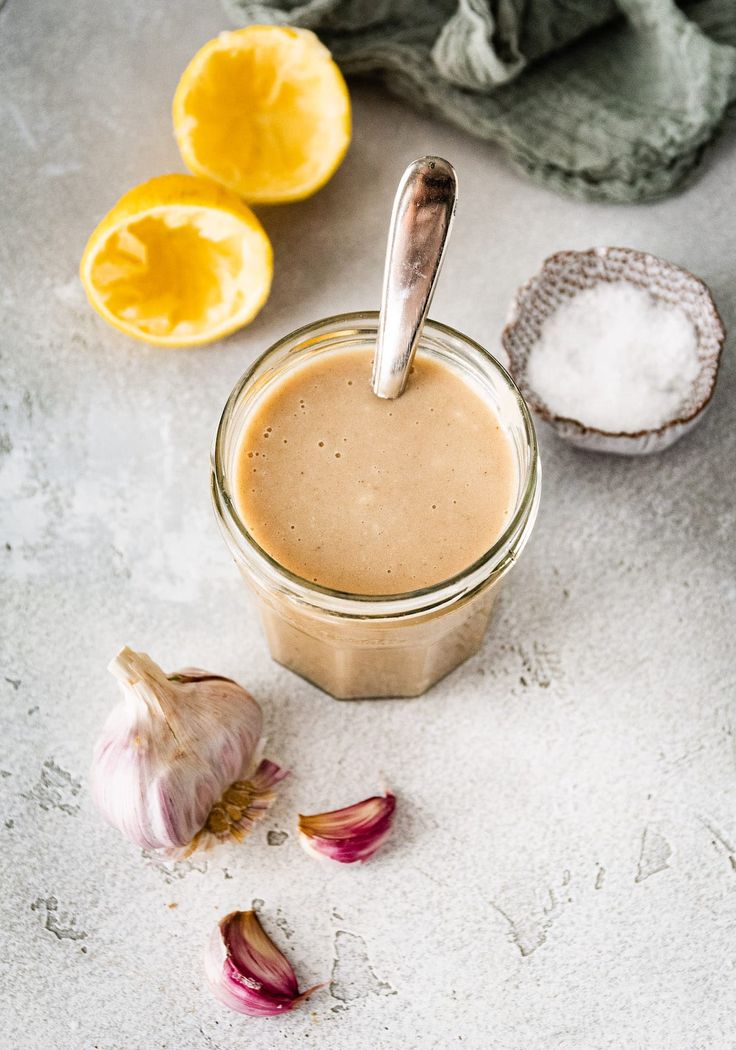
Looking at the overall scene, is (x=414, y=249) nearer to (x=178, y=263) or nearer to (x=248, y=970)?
(x=178, y=263)

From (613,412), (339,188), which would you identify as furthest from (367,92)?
(613,412)

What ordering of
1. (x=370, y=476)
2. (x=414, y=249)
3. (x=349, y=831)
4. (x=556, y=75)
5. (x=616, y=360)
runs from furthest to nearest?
(x=556, y=75) → (x=616, y=360) → (x=349, y=831) → (x=370, y=476) → (x=414, y=249)

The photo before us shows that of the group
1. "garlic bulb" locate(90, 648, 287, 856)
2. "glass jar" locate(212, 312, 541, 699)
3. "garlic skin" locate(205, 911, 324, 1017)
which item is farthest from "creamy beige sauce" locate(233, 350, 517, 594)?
"garlic skin" locate(205, 911, 324, 1017)

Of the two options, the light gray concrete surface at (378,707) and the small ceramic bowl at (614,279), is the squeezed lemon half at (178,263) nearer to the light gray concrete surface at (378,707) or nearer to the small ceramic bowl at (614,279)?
the light gray concrete surface at (378,707)

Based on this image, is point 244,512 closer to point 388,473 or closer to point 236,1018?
point 388,473

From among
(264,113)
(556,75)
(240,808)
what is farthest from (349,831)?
(556,75)
